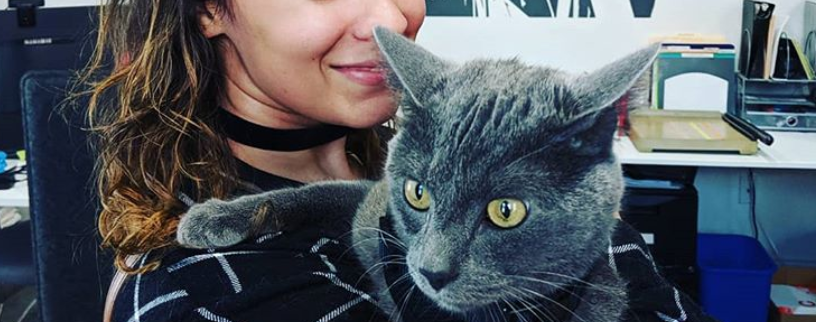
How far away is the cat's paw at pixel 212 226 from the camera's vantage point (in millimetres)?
856

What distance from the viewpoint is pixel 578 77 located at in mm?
680

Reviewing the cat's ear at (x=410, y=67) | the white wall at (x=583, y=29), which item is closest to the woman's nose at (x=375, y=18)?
the cat's ear at (x=410, y=67)

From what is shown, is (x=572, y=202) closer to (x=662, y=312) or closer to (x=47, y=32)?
(x=662, y=312)

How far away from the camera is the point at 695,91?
2.88m

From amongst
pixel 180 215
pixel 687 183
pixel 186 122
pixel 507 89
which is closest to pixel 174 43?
pixel 186 122

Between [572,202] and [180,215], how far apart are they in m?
0.48

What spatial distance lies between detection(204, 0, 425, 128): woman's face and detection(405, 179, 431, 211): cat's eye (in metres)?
0.17

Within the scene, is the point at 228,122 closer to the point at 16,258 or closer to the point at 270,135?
the point at 270,135

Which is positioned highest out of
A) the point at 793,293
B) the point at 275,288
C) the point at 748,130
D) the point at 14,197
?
the point at 275,288

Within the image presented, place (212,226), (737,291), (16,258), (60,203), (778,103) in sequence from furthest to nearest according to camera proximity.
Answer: (778,103)
(737,291)
(16,258)
(60,203)
(212,226)

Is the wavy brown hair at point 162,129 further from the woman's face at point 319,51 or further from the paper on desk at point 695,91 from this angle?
the paper on desk at point 695,91

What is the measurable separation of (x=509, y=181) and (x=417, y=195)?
0.10 m

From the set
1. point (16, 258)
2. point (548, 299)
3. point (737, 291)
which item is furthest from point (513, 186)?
point (737, 291)

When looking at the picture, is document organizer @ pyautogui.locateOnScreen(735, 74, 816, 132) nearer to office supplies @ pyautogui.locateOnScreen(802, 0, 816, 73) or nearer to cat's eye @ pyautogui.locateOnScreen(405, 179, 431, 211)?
office supplies @ pyautogui.locateOnScreen(802, 0, 816, 73)
